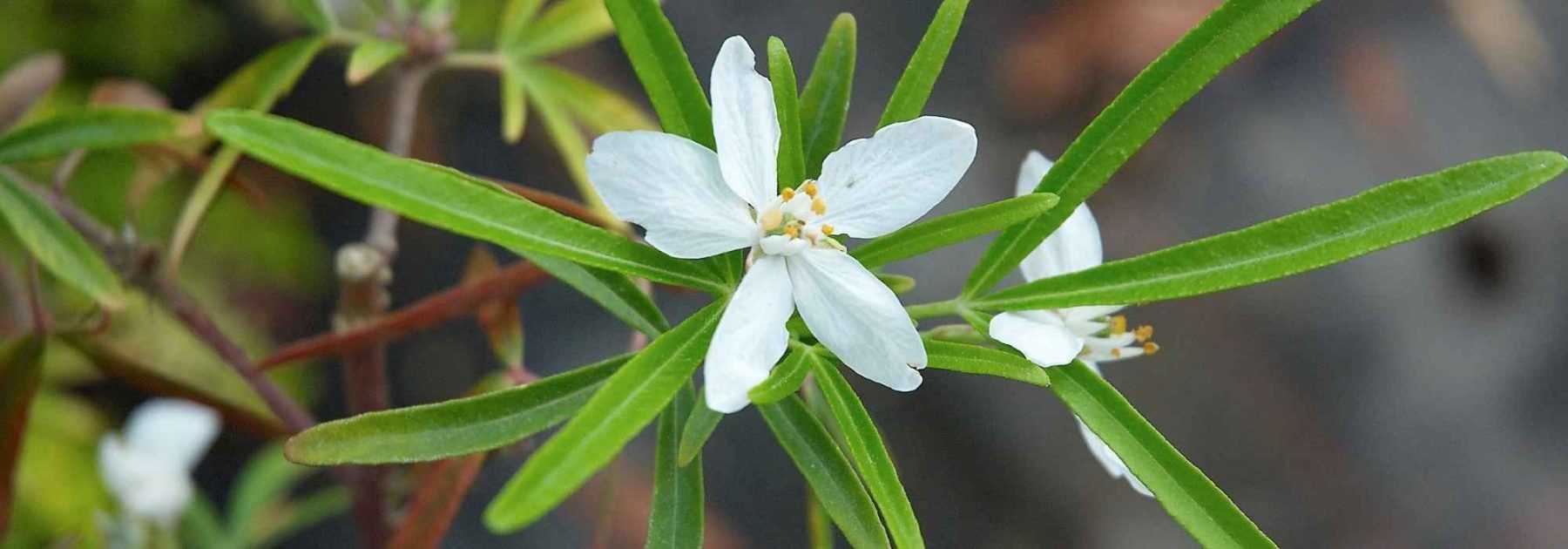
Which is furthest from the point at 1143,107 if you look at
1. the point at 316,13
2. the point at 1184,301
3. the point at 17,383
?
the point at 1184,301

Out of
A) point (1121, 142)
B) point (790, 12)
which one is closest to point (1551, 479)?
point (790, 12)

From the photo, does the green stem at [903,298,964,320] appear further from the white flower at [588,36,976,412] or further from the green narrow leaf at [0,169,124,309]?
the green narrow leaf at [0,169,124,309]

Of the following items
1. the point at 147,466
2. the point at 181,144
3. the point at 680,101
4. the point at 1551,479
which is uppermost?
the point at 680,101

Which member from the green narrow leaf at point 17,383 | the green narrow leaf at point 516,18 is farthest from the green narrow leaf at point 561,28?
the green narrow leaf at point 17,383

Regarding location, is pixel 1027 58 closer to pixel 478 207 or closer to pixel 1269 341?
pixel 1269 341

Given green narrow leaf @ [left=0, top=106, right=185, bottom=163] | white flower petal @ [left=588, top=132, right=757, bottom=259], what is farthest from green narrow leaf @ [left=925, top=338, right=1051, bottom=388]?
green narrow leaf @ [left=0, top=106, right=185, bottom=163]

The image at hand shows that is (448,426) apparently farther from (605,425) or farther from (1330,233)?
(1330,233)

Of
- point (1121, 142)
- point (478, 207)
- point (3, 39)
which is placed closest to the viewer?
point (478, 207)
